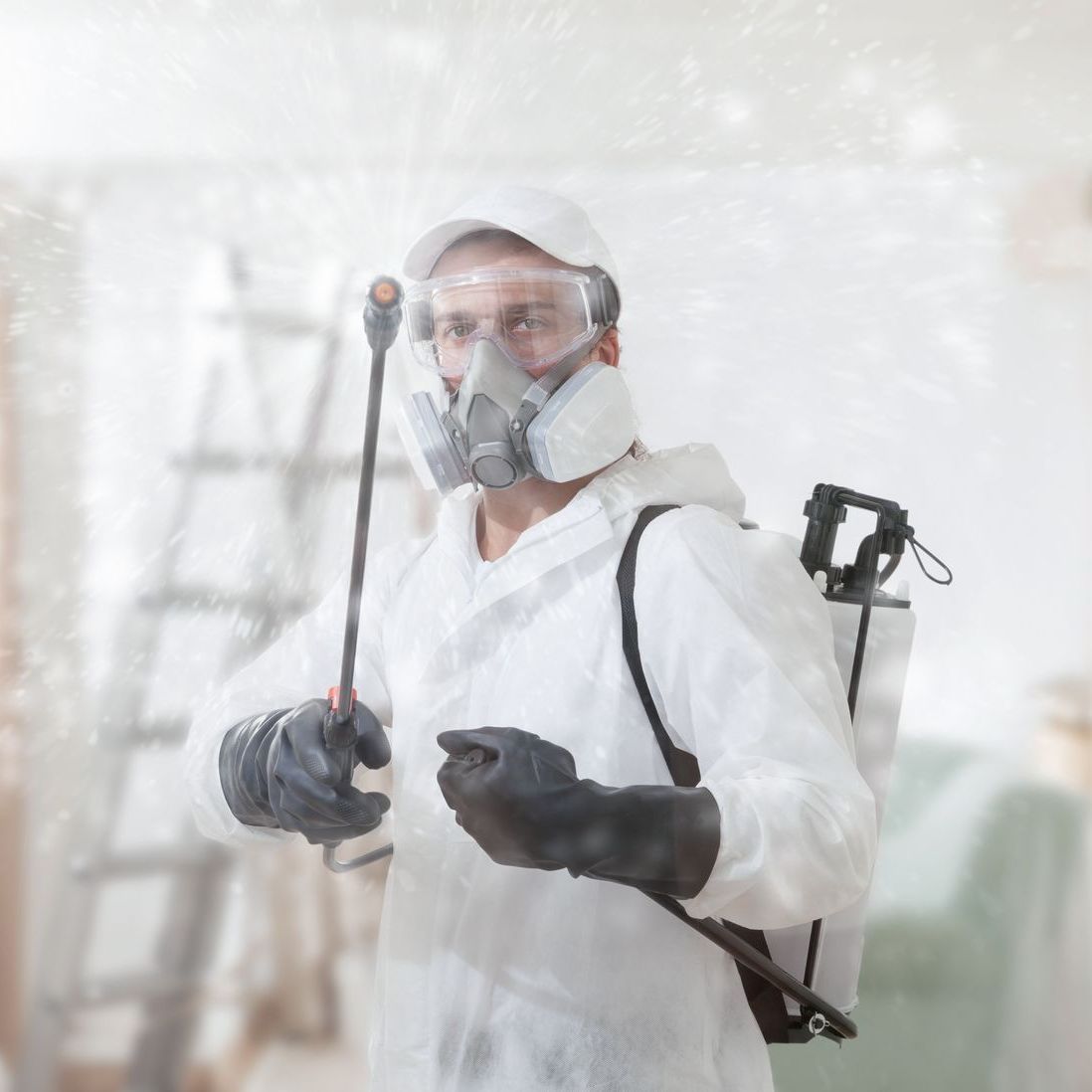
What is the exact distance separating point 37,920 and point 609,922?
1.56 m

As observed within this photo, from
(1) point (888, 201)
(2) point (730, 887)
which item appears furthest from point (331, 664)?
(1) point (888, 201)

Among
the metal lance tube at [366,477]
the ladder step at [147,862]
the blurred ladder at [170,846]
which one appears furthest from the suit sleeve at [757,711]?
the ladder step at [147,862]

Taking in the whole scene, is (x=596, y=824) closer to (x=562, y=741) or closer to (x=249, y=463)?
(x=562, y=741)

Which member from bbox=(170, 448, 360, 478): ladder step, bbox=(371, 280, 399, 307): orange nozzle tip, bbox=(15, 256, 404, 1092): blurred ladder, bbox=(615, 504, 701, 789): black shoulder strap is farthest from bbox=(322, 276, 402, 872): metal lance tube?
bbox=(15, 256, 404, 1092): blurred ladder

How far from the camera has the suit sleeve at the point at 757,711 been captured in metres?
0.84

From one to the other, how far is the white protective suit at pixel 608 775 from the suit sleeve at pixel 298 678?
0.03m

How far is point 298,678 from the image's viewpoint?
1.19 meters

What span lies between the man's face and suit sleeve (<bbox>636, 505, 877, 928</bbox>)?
219mm

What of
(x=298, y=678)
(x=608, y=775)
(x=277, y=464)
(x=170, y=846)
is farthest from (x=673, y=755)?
(x=170, y=846)

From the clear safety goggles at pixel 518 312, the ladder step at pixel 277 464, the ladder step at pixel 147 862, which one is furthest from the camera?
the ladder step at pixel 147 862

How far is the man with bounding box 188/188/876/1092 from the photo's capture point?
0.84 m

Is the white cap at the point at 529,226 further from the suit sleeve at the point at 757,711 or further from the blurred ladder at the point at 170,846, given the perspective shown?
the blurred ladder at the point at 170,846

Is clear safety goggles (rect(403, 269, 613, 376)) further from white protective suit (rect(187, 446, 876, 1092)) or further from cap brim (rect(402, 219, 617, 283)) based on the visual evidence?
white protective suit (rect(187, 446, 876, 1092))

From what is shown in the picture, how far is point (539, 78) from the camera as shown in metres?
1.99
